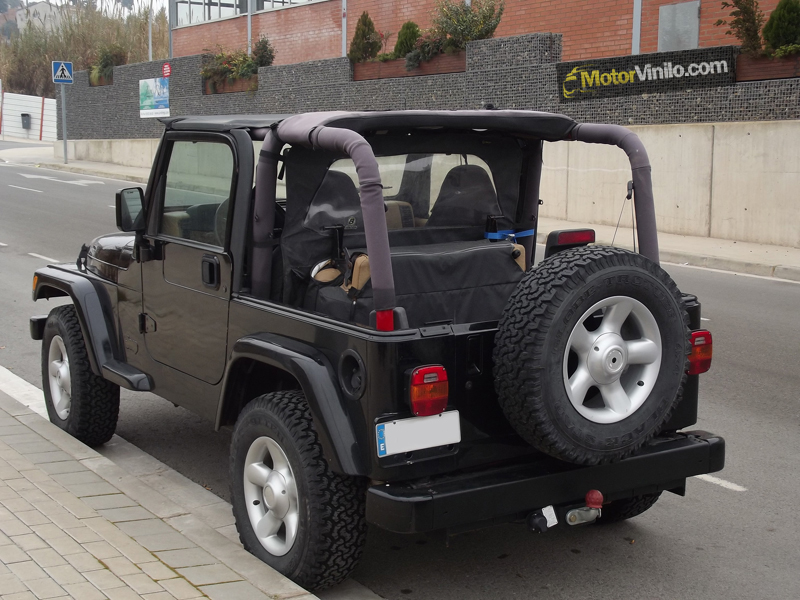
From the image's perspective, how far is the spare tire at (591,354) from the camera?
11.3 feet

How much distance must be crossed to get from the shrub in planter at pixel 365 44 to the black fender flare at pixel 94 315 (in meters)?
20.6

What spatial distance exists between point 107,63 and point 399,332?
36999mm

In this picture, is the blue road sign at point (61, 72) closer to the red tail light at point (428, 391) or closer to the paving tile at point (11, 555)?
the paving tile at point (11, 555)

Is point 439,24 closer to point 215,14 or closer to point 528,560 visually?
point 215,14

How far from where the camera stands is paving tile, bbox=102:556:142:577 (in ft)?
11.8

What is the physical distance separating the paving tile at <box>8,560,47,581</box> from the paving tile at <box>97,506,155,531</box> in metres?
0.53

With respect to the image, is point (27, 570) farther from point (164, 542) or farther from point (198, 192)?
point (198, 192)

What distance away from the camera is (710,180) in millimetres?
15656

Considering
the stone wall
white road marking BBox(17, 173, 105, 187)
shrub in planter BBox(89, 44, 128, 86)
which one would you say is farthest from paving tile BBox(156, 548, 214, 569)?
shrub in planter BBox(89, 44, 128, 86)

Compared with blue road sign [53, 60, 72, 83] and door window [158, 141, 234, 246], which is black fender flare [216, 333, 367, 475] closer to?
door window [158, 141, 234, 246]

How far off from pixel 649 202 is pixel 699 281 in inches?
333

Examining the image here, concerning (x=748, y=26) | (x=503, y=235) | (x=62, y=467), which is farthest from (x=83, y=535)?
(x=748, y=26)

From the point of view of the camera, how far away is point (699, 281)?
1242cm

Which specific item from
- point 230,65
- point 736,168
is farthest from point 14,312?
point 230,65
